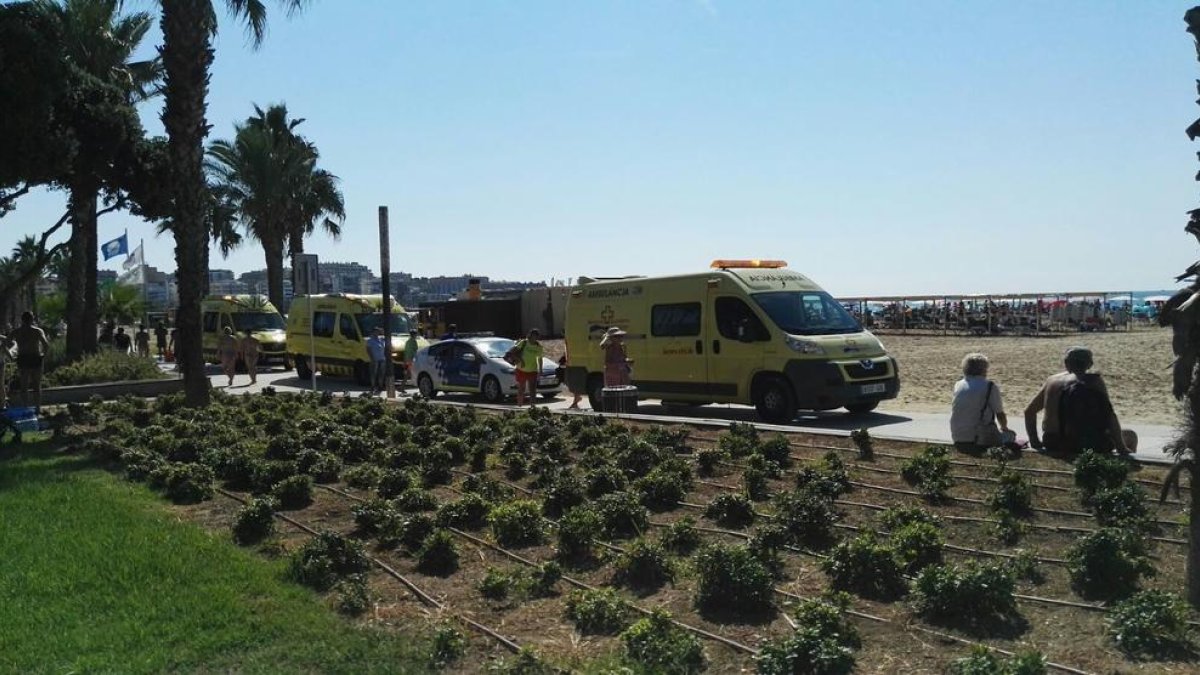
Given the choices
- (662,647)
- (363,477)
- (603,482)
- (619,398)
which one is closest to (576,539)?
(603,482)

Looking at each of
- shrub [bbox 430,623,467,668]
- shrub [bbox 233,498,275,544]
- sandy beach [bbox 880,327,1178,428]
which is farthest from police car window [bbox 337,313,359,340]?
shrub [bbox 430,623,467,668]

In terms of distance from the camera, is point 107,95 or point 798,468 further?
point 107,95

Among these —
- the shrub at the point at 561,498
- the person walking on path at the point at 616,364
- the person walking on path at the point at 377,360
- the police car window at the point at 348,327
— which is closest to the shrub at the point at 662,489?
the shrub at the point at 561,498

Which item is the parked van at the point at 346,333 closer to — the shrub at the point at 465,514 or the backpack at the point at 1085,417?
the shrub at the point at 465,514

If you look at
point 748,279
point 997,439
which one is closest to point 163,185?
point 748,279

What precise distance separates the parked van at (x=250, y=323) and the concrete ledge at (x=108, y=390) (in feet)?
39.2

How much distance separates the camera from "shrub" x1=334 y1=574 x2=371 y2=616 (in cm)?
598

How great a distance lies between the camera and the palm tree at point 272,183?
41938mm

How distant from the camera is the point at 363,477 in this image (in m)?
9.92

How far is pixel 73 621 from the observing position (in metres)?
6.00

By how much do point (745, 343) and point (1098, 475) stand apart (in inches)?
360

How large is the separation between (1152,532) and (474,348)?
17.0 m

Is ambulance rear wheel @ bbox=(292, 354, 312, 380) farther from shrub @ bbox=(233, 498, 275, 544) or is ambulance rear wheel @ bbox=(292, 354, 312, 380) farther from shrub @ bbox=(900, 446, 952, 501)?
shrub @ bbox=(900, 446, 952, 501)

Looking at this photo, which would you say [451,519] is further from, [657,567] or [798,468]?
[798,468]
